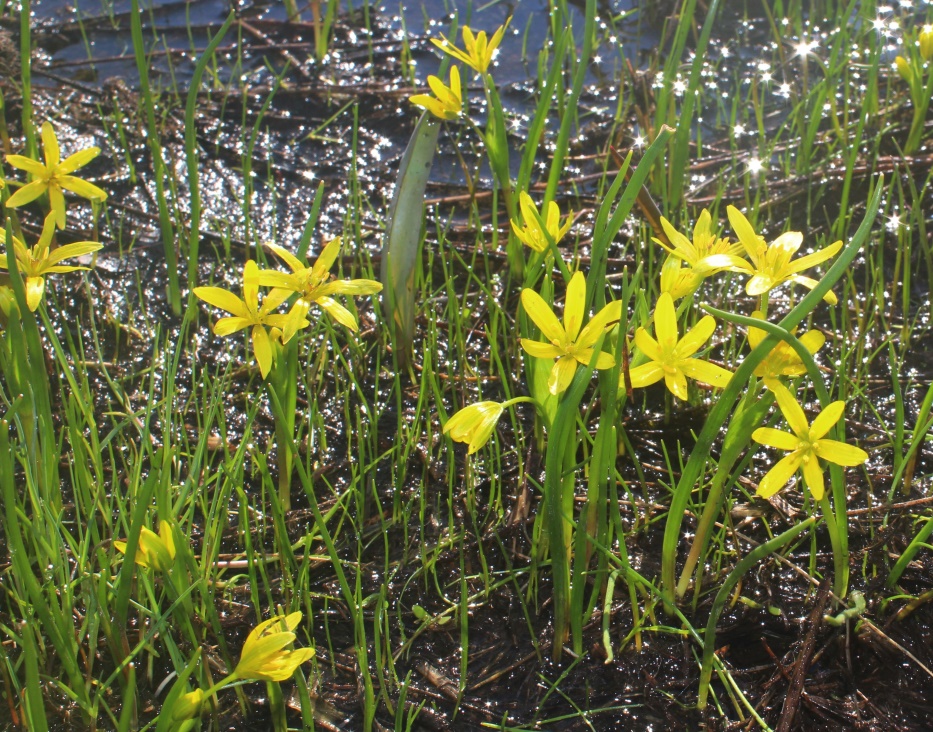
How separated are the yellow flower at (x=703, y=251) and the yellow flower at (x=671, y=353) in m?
0.09

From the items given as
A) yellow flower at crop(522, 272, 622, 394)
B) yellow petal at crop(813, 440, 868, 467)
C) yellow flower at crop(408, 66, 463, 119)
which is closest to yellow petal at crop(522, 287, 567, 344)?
yellow flower at crop(522, 272, 622, 394)

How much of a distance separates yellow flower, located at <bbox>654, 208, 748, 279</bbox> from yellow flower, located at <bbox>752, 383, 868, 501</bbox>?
0.71ft

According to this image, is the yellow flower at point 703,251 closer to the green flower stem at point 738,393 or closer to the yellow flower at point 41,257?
the green flower stem at point 738,393

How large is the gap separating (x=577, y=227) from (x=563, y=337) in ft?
4.94

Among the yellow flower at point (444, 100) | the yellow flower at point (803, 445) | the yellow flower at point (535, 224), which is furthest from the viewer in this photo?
the yellow flower at point (444, 100)

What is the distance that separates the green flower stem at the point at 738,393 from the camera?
3.87 feet

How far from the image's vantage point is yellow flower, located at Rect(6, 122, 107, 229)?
183 cm

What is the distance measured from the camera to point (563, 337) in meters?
1.35

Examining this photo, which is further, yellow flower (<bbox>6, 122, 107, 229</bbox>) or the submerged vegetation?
yellow flower (<bbox>6, 122, 107, 229</bbox>)

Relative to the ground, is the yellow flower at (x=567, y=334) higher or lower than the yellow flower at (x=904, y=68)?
lower

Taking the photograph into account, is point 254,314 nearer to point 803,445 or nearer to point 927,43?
point 803,445

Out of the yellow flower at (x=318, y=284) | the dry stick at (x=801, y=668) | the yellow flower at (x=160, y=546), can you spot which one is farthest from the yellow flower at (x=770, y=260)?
the yellow flower at (x=160, y=546)

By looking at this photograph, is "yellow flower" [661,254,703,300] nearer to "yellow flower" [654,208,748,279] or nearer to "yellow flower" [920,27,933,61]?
"yellow flower" [654,208,748,279]

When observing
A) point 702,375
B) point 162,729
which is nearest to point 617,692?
point 702,375
